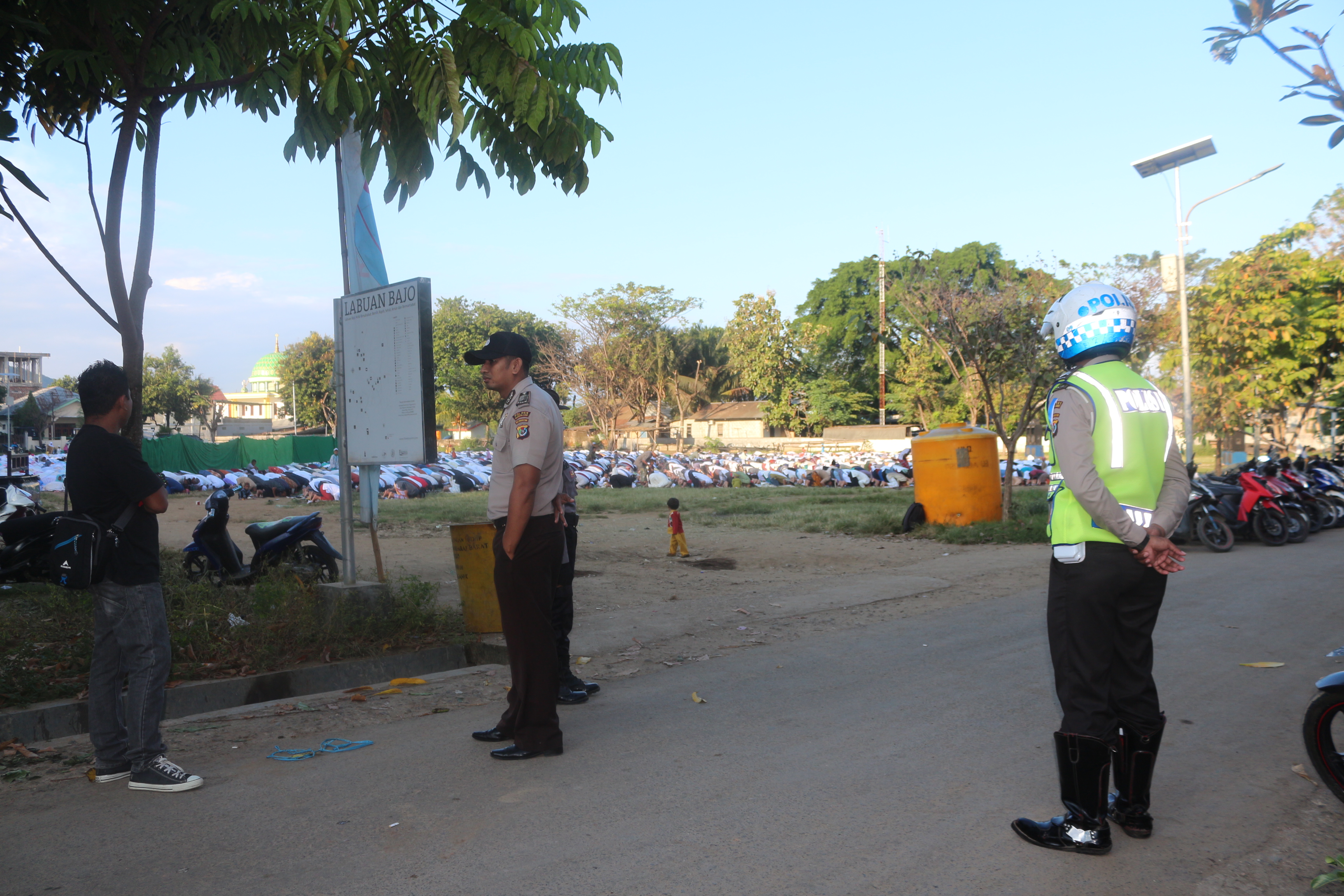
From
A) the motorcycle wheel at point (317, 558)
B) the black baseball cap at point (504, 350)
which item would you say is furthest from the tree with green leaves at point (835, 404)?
the black baseball cap at point (504, 350)

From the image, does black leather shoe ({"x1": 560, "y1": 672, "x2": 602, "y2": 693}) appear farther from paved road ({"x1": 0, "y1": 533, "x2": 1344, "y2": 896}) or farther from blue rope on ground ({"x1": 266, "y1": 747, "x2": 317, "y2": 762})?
blue rope on ground ({"x1": 266, "y1": 747, "x2": 317, "y2": 762})

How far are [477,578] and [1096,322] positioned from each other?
4.93 meters

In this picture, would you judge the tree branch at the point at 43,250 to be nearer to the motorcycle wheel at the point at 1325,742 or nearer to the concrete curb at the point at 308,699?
the concrete curb at the point at 308,699

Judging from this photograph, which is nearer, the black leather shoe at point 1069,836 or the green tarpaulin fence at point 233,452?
the black leather shoe at point 1069,836

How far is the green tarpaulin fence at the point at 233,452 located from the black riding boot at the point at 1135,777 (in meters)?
34.0

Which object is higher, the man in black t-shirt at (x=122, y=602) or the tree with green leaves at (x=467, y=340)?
the tree with green leaves at (x=467, y=340)

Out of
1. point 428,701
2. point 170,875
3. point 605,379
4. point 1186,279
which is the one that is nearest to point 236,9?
point 428,701

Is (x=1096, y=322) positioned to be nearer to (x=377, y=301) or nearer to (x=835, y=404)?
(x=377, y=301)

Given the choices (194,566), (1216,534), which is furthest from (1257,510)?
(194,566)

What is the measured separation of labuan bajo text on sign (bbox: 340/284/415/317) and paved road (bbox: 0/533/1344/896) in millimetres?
3025

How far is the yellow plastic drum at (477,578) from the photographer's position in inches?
275

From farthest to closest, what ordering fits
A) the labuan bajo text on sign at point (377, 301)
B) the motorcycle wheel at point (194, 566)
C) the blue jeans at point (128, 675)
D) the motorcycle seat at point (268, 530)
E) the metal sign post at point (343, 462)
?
the motorcycle seat at point (268, 530)
the motorcycle wheel at point (194, 566)
the metal sign post at point (343, 462)
the labuan bajo text on sign at point (377, 301)
the blue jeans at point (128, 675)

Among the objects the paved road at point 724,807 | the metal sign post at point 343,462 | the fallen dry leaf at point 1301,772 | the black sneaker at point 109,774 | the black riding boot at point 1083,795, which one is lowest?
the fallen dry leaf at point 1301,772

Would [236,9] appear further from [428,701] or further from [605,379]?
[605,379]
